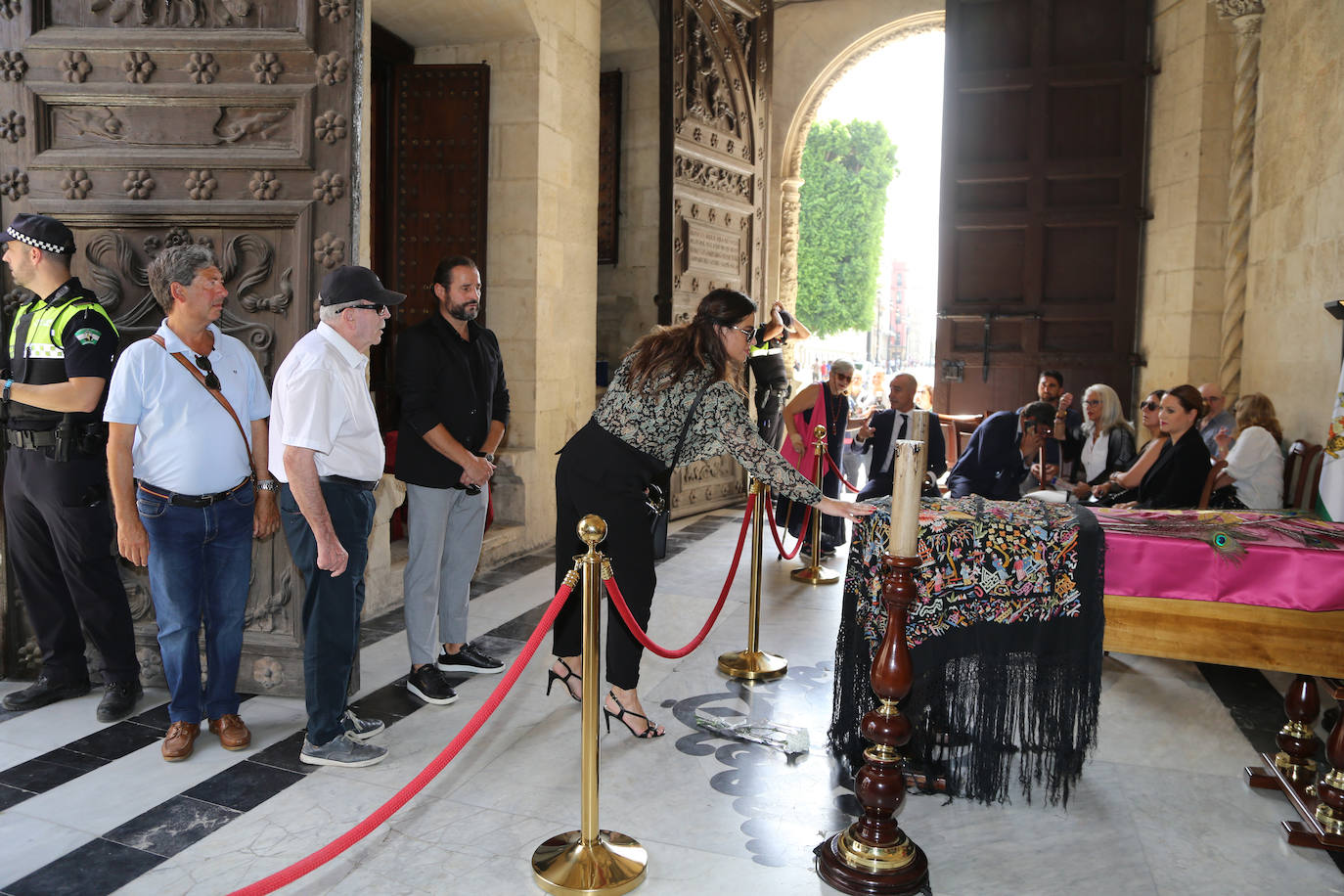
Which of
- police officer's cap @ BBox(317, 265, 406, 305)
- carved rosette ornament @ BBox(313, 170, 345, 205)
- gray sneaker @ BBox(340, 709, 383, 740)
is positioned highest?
carved rosette ornament @ BBox(313, 170, 345, 205)

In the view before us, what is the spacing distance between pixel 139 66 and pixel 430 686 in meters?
2.71

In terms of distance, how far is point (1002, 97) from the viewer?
8.77m

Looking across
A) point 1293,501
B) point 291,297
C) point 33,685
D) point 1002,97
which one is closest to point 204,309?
point 291,297

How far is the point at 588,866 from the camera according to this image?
2.55 metres

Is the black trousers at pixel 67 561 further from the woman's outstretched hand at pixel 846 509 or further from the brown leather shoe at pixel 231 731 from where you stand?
the woman's outstretched hand at pixel 846 509

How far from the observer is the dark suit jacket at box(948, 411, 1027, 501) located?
18.5 ft

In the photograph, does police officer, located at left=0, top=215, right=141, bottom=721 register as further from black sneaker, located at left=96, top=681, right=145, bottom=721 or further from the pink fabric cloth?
the pink fabric cloth

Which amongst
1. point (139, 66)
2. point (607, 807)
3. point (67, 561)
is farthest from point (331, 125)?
point (607, 807)

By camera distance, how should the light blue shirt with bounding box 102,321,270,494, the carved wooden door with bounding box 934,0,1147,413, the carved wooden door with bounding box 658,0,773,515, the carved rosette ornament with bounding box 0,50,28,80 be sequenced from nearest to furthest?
1. the light blue shirt with bounding box 102,321,270,494
2. the carved rosette ornament with bounding box 0,50,28,80
3. the carved wooden door with bounding box 658,0,773,515
4. the carved wooden door with bounding box 934,0,1147,413

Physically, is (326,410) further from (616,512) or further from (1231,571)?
(1231,571)

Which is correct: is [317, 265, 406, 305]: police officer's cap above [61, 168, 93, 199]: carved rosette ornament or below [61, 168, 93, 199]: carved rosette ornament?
below

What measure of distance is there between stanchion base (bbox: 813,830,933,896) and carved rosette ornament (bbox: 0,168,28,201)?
3923mm

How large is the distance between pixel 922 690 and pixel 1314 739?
139 centimetres

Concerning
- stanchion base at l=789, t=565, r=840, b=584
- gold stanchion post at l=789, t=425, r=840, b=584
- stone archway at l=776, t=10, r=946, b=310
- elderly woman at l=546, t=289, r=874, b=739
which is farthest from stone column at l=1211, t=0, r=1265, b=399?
elderly woman at l=546, t=289, r=874, b=739
